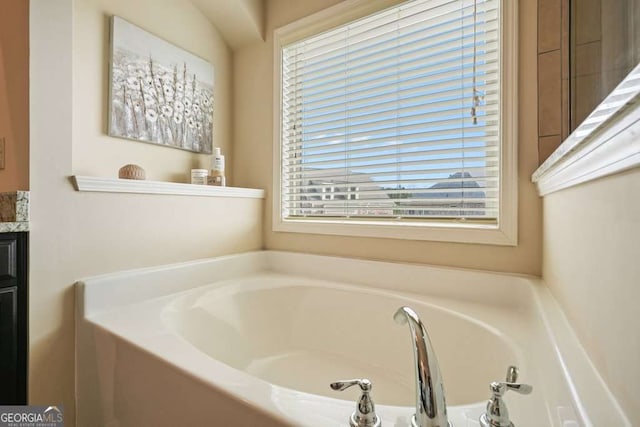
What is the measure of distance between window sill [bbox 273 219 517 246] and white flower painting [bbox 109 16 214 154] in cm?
76

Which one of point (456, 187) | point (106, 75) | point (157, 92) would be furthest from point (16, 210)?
point (456, 187)

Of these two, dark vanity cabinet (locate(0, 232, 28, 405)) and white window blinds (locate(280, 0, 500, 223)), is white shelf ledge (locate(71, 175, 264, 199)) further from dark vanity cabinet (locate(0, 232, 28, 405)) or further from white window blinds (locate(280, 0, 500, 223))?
white window blinds (locate(280, 0, 500, 223))

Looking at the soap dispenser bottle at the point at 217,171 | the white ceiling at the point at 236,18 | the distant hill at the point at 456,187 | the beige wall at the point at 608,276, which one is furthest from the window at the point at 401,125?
the beige wall at the point at 608,276

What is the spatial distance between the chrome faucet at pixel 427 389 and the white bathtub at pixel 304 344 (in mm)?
63

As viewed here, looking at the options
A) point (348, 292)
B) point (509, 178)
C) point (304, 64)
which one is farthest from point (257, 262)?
point (509, 178)

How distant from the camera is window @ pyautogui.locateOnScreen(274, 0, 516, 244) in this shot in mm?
1305

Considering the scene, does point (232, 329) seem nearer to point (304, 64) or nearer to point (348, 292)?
point (348, 292)

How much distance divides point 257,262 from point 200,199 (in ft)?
1.64

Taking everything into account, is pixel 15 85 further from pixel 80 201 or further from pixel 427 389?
pixel 427 389

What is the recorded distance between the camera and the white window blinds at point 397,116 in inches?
52.2

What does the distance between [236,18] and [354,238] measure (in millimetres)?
1441

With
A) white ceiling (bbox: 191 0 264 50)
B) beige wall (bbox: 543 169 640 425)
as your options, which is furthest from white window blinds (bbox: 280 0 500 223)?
beige wall (bbox: 543 169 640 425)

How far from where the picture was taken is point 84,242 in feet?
3.83

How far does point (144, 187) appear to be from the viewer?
132cm
